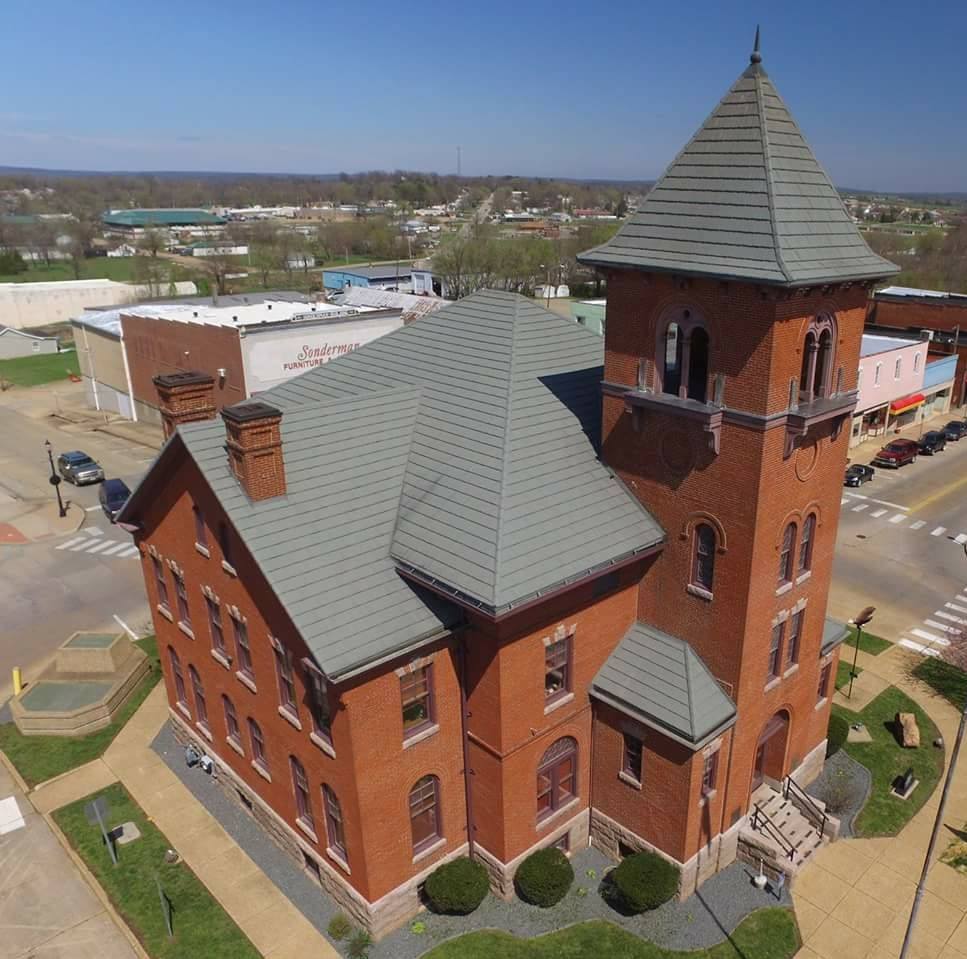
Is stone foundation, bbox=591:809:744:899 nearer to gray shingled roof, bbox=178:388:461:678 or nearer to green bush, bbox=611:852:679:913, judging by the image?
green bush, bbox=611:852:679:913

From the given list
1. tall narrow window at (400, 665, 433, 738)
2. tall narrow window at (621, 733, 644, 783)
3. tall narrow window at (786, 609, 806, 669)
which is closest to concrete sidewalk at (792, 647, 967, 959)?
tall narrow window at (621, 733, 644, 783)

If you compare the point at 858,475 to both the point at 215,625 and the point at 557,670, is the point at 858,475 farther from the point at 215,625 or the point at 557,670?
the point at 215,625

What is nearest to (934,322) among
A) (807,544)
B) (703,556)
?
(807,544)

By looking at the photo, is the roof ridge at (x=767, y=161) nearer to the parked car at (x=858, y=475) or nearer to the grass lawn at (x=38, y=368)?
the parked car at (x=858, y=475)

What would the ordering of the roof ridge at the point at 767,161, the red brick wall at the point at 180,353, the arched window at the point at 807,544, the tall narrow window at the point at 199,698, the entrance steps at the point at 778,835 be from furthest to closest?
the red brick wall at the point at 180,353 < the tall narrow window at the point at 199,698 < the entrance steps at the point at 778,835 < the arched window at the point at 807,544 < the roof ridge at the point at 767,161

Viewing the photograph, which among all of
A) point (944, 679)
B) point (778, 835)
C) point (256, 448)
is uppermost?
point (256, 448)

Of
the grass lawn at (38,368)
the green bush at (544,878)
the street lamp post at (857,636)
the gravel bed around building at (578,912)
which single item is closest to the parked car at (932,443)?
the street lamp post at (857,636)
